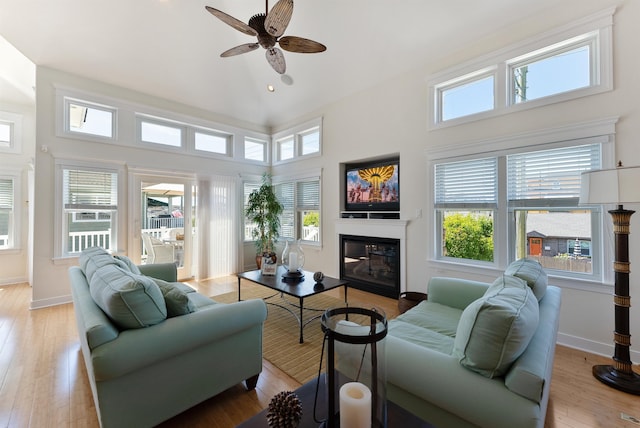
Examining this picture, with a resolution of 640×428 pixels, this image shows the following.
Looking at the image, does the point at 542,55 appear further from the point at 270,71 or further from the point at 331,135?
the point at 270,71

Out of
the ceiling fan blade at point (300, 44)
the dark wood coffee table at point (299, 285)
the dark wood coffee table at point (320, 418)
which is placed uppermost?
the ceiling fan blade at point (300, 44)

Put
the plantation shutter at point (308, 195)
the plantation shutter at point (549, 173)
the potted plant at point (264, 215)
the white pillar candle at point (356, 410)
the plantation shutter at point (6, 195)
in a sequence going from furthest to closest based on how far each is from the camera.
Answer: the potted plant at point (264, 215) → the plantation shutter at point (308, 195) → the plantation shutter at point (6, 195) → the plantation shutter at point (549, 173) → the white pillar candle at point (356, 410)

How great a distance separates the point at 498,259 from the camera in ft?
10.4

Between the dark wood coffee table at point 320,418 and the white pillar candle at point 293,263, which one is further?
the white pillar candle at point 293,263

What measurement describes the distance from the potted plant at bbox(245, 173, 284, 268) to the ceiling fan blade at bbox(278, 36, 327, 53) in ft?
11.0

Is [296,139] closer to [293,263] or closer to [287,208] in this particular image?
[287,208]

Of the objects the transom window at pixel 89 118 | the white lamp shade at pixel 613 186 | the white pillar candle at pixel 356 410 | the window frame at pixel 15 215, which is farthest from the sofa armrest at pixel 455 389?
the window frame at pixel 15 215

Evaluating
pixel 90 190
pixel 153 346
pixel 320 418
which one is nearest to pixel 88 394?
pixel 153 346

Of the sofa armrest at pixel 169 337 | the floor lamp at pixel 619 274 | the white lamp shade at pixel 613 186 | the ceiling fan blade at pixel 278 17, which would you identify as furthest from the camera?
the ceiling fan blade at pixel 278 17

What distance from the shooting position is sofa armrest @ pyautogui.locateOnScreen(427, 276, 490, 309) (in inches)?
93.4

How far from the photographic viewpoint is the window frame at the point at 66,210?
12.6 ft

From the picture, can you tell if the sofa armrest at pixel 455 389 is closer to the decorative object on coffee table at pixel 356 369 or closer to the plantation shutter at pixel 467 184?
the decorative object on coffee table at pixel 356 369

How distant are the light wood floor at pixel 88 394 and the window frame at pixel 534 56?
2.55m

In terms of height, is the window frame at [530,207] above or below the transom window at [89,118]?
below
